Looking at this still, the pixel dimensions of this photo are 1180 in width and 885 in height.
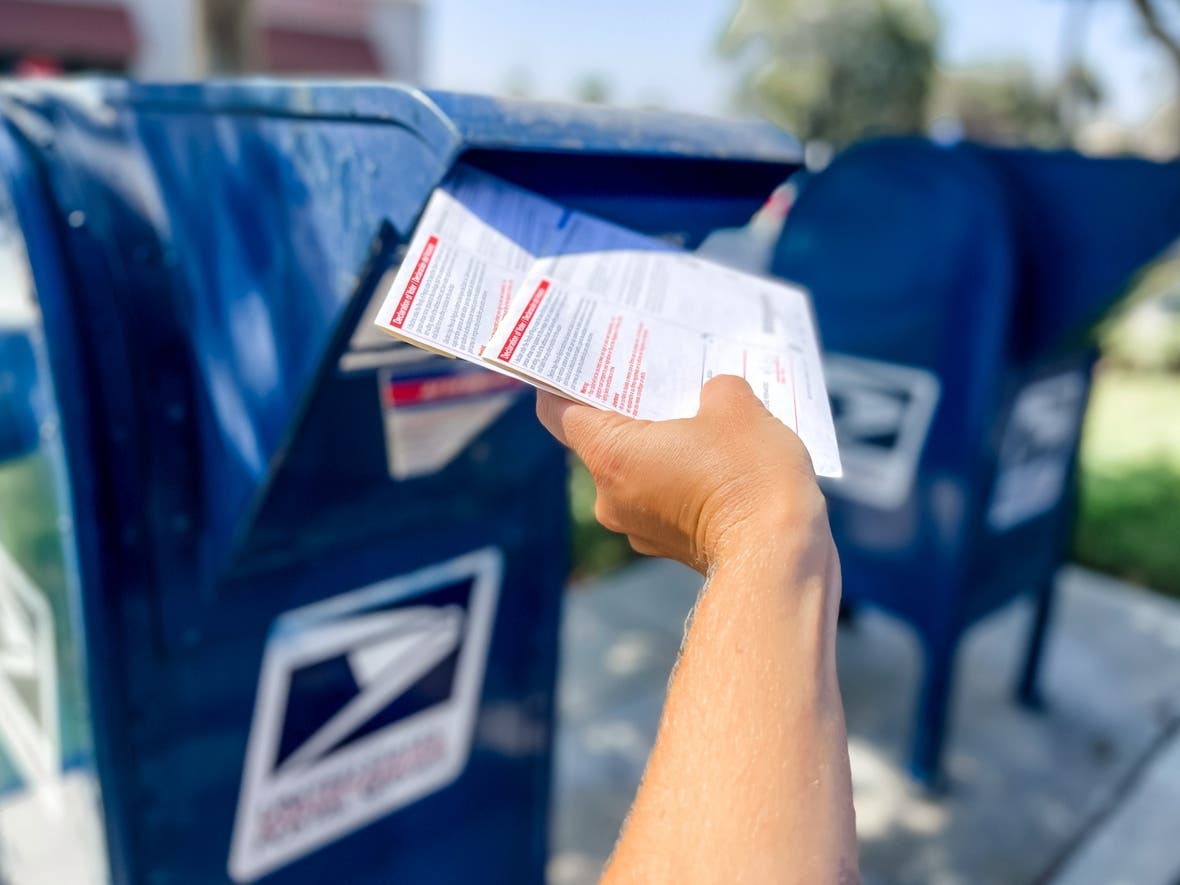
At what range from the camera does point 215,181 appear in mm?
1312

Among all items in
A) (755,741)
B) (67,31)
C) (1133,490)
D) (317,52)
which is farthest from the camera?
(317,52)

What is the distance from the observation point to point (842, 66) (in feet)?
84.2

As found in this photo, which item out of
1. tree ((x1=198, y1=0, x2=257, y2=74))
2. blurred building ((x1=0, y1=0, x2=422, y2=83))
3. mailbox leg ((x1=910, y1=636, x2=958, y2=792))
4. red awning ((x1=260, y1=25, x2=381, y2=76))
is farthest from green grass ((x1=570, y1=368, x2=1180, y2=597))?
red awning ((x1=260, y1=25, x2=381, y2=76))

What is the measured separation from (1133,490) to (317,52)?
1516cm

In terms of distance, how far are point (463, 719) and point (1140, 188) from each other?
221 centimetres

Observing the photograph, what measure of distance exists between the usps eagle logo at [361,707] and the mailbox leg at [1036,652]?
2.38 meters

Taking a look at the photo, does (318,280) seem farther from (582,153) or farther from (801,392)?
(801,392)

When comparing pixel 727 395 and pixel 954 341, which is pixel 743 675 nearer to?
pixel 727 395

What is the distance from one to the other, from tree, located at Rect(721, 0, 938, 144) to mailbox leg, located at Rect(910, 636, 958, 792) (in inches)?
960

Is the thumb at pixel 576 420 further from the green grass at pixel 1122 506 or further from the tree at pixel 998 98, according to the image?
the tree at pixel 998 98

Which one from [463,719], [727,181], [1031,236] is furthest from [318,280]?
[1031,236]

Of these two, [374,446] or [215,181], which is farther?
[374,446]

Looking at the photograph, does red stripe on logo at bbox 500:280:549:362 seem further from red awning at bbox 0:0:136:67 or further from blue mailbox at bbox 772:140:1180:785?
red awning at bbox 0:0:136:67

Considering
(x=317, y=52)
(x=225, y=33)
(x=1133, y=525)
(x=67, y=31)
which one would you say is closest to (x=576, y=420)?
(x=225, y=33)
